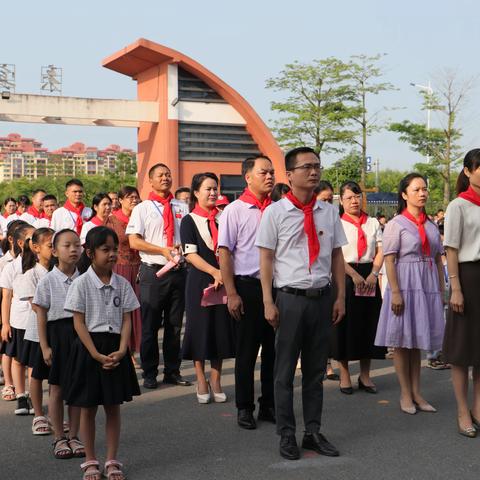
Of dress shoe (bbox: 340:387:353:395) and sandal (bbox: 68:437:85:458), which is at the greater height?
sandal (bbox: 68:437:85:458)

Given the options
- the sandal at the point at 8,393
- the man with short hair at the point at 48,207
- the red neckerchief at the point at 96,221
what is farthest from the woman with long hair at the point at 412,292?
the man with short hair at the point at 48,207

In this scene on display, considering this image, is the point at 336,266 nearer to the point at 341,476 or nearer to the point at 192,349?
the point at 341,476

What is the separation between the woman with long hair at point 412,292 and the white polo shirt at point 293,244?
1247mm

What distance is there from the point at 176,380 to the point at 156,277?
1.02 m

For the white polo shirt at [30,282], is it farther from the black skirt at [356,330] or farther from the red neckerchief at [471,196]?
the red neckerchief at [471,196]

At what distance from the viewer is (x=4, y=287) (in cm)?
629

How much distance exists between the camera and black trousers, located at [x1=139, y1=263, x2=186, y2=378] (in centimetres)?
747

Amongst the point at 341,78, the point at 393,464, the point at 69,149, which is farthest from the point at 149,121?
the point at 69,149

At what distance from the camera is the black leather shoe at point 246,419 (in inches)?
221

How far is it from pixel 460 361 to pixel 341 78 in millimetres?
29003

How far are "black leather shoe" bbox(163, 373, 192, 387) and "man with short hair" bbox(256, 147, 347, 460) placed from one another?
2.41 meters

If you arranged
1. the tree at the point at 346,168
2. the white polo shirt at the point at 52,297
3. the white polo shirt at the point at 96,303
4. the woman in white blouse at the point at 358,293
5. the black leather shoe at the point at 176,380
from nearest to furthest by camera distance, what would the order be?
the white polo shirt at the point at 96,303 → the white polo shirt at the point at 52,297 → the woman in white blouse at the point at 358,293 → the black leather shoe at the point at 176,380 → the tree at the point at 346,168

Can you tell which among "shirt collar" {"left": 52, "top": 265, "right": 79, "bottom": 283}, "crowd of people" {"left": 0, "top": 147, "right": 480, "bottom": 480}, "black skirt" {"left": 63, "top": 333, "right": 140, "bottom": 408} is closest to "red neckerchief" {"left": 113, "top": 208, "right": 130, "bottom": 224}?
"crowd of people" {"left": 0, "top": 147, "right": 480, "bottom": 480}

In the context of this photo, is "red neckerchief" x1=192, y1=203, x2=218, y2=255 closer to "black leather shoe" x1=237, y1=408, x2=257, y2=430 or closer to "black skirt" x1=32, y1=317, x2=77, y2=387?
"black leather shoe" x1=237, y1=408, x2=257, y2=430
